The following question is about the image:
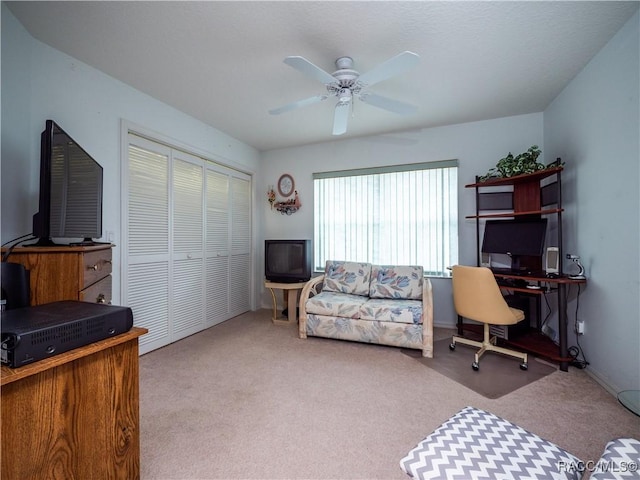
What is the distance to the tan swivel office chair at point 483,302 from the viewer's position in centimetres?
245

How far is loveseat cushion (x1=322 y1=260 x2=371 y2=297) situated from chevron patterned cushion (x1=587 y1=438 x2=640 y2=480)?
2655 mm

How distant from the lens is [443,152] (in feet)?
11.8

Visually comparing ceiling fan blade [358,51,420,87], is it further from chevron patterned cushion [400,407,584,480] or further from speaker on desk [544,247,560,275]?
speaker on desk [544,247,560,275]

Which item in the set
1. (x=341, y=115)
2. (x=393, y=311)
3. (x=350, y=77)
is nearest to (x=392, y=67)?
(x=350, y=77)

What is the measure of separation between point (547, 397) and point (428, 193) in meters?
2.38

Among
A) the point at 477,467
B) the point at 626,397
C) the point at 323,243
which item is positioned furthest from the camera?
the point at 323,243

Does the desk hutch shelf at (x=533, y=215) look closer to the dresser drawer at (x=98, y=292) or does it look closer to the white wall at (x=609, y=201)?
the white wall at (x=609, y=201)

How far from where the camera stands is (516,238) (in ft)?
9.79

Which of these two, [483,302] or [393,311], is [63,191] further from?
[483,302]

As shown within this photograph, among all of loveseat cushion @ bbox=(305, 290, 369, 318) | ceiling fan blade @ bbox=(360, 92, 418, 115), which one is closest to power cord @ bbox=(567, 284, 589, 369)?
loveseat cushion @ bbox=(305, 290, 369, 318)

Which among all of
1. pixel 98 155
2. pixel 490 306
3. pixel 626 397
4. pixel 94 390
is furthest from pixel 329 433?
pixel 98 155

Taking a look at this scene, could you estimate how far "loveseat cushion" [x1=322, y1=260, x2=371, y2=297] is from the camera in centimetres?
354

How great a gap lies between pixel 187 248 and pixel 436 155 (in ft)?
10.6

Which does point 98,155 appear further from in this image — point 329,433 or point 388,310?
point 388,310
